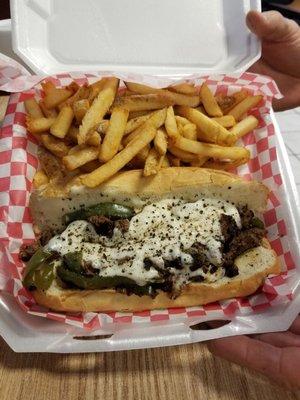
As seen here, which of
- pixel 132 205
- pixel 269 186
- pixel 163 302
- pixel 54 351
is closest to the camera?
pixel 54 351

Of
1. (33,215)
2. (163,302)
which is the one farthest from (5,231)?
(163,302)

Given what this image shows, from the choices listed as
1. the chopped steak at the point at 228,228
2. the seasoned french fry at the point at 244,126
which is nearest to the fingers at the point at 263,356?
the chopped steak at the point at 228,228

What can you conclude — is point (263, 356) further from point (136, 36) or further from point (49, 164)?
point (136, 36)

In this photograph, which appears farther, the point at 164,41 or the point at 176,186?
the point at 164,41

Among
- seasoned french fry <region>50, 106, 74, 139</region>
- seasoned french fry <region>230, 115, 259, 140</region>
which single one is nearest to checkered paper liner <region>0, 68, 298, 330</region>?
seasoned french fry <region>230, 115, 259, 140</region>

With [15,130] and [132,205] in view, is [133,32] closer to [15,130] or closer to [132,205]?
[15,130]

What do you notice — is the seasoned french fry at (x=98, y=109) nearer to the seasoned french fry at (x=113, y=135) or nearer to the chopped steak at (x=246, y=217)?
the seasoned french fry at (x=113, y=135)
